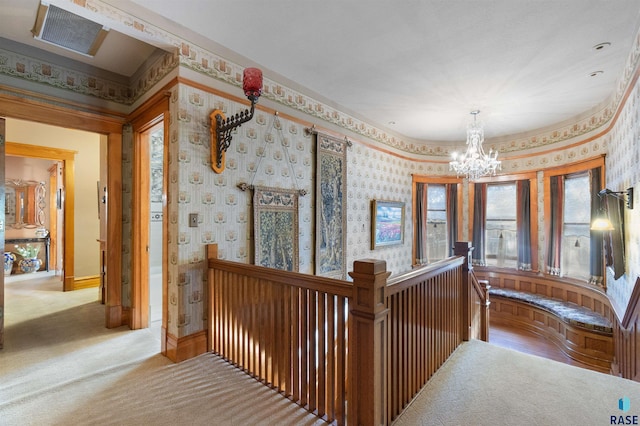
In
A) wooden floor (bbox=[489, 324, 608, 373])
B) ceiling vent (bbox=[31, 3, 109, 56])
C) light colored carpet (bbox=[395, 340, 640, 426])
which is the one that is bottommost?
wooden floor (bbox=[489, 324, 608, 373])

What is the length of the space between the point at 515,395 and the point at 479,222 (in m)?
4.24

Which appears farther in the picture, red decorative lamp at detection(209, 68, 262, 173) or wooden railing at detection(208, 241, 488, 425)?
red decorative lamp at detection(209, 68, 262, 173)

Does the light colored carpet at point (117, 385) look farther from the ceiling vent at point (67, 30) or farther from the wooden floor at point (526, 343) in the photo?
the wooden floor at point (526, 343)

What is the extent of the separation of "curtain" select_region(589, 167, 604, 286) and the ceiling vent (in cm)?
599

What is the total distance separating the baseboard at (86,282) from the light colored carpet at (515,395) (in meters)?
5.52

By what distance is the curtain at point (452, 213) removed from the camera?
5840 millimetres

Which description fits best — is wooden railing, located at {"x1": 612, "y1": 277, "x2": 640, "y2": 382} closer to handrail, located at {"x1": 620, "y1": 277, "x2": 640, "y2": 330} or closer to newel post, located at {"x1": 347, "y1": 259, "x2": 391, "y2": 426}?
handrail, located at {"x1": 620, "y1": 277, "x2": 640, "y2": 330}

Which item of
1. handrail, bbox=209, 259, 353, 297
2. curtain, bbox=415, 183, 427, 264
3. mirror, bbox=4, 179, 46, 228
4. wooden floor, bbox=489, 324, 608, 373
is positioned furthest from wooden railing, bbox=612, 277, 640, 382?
mirror, bbox=4, 179, 46, 228

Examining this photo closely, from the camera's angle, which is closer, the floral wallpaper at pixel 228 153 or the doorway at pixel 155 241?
the floral wallpaper at pixel 228 153

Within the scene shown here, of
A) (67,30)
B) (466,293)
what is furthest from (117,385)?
(466,293)

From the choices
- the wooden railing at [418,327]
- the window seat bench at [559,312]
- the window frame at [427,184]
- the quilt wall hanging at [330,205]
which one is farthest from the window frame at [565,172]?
the quilt wall hanging at [330,205]

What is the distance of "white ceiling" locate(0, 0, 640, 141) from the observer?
2182 millimetres

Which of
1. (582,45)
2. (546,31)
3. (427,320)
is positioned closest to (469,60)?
(546,31)

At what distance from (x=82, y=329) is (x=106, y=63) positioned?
2.84 metres
